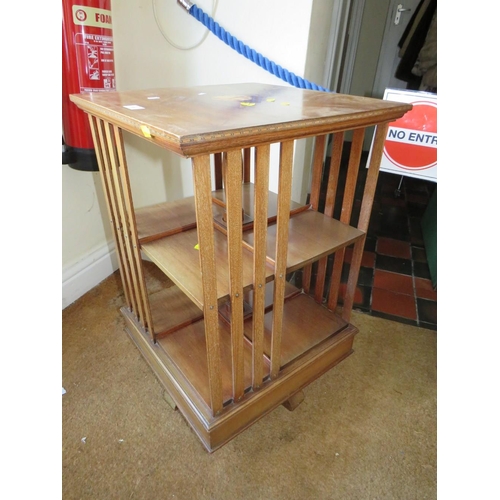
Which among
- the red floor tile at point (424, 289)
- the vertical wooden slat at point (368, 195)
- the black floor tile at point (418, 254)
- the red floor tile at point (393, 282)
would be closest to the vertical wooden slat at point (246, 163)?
the vertical wooden slat at point (368, 195)

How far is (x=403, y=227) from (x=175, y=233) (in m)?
1.64

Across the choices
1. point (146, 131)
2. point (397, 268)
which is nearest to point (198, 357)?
point (146, 131)

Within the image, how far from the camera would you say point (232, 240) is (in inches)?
27.4

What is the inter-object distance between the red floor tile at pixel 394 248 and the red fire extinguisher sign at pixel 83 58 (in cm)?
149

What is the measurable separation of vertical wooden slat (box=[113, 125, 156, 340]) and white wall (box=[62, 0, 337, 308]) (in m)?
0.54

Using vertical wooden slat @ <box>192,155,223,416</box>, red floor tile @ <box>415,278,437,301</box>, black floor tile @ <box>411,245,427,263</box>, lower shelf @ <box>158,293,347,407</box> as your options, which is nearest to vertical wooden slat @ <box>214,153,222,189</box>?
lower shelf @ <box>158,293,347,407</box>

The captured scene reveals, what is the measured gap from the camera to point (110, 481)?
88 cm

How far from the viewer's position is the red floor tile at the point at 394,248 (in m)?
1.90

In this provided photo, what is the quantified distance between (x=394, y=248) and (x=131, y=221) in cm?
151

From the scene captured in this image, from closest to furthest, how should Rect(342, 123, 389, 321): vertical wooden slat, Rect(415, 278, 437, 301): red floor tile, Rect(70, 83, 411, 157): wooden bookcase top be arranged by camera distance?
Rect(70, 83, 411, 157): wooden bookcase top → Rect(342, 123, 389, 321): vertical wooden slat → Rect(415, 278, 437, 301): red floor tile

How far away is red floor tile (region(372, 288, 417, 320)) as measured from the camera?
1490mm

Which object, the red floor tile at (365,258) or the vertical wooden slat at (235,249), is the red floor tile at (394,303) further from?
the vertical wooden slat at (235,249)

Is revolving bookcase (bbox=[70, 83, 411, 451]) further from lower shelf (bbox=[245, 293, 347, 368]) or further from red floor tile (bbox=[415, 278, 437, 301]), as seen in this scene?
red floor tile (bbox=[415, 278, 437, 301])

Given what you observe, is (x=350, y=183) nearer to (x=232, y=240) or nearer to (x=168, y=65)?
(x=232, y=240)
